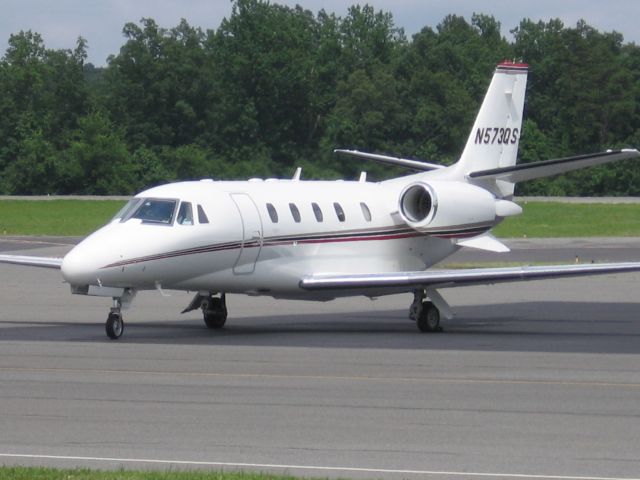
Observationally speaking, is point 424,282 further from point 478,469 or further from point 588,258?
point 588,258

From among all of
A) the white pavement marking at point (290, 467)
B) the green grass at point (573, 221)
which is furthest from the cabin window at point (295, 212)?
the green grass at point (573, 221)

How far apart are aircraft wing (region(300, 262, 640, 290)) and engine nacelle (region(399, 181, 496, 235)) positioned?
205cm

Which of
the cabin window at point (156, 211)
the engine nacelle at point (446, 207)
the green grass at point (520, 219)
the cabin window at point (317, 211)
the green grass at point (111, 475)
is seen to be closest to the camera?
the green grass at point (111, 475)

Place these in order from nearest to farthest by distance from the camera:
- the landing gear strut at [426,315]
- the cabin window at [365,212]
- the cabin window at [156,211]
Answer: the cabin window at [156,211] < the landing gear strut at [426,315] < the cabin window at [365,212]

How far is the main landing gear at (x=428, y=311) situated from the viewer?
70.8 ft

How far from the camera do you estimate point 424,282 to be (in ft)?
69.3

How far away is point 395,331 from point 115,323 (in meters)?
4.59

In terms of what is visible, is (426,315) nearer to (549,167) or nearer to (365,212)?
(365,212)

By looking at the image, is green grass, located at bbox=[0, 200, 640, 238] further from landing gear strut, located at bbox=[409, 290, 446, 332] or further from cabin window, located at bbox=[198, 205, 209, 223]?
cabin window, located at bbox=[198, 205, 209, 223]

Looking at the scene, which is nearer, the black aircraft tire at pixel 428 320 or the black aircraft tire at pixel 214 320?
the black aircraft tire at pixel 428 320

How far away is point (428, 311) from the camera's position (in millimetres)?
21594

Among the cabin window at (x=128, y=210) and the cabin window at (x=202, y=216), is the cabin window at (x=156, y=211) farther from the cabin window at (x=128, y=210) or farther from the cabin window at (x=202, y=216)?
the cabin window at (x=202, y=216)

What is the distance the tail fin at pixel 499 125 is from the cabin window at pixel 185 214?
21.3 feet

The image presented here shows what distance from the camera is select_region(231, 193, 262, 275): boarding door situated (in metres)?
20.9
